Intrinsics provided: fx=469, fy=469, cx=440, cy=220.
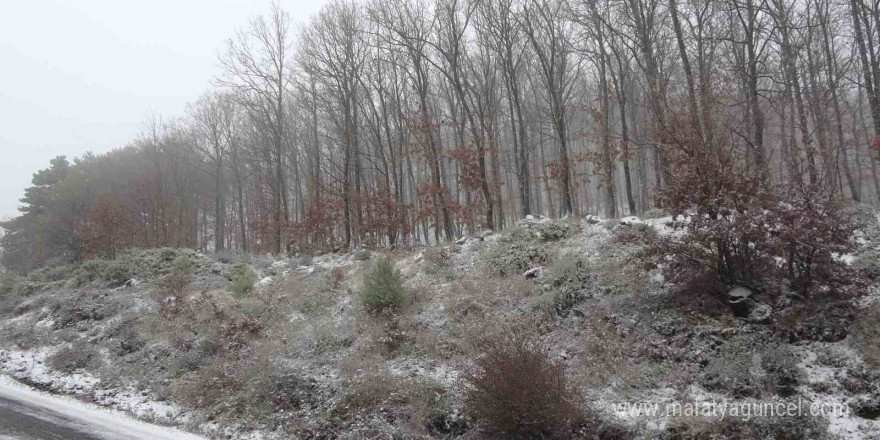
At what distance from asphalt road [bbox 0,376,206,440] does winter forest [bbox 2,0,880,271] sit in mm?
8323

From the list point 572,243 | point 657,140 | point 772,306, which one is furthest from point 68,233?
point 772,306

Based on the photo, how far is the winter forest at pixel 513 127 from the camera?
31.6ft

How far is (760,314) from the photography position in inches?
250

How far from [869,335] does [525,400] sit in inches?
168

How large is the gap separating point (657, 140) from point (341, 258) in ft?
34.2

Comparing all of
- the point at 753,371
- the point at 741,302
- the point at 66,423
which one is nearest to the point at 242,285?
the point at 66,423

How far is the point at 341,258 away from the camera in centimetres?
1592

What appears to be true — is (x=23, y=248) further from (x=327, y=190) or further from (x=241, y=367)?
(x=241, y=367)

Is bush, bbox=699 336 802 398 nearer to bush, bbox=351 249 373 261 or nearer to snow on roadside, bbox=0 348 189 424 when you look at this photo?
snow on roadside, bbox=0 348 189 424

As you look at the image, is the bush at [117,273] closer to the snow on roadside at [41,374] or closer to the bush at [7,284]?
the bush at [7,284]

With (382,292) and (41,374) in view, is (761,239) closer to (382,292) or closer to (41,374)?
(382,292)

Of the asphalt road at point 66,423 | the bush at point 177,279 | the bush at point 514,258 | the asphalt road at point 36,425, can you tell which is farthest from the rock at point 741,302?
the bush at point 177,279

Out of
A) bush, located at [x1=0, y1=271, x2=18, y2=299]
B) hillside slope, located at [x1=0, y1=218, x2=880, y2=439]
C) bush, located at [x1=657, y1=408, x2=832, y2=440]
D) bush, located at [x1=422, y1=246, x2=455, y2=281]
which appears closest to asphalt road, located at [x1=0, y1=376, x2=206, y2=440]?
hillside slope, located at [x1=0, y1=218, x2=880, y2=439]

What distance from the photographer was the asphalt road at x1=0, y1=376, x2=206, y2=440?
595 centimetres
